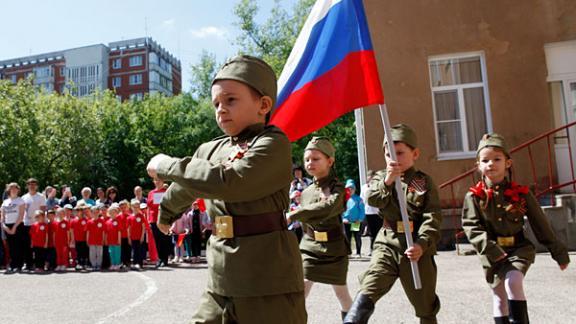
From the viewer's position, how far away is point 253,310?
2.29m

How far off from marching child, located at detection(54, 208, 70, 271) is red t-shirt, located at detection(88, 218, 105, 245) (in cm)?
66

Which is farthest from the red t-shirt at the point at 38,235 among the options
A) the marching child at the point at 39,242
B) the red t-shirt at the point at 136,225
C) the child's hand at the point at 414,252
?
the child's hand at the point at 414,252

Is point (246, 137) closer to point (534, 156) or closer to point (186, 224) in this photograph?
point (186, 224)

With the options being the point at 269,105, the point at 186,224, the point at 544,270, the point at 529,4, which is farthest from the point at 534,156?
the point at 269,105

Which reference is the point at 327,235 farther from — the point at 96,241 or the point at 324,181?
the point at 96,241

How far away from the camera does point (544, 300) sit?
227 inches

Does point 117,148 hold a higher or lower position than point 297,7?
lower

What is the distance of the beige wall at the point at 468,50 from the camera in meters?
12.2

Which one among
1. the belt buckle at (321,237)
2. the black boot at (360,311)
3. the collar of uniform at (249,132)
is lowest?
the black boot at (360,311)

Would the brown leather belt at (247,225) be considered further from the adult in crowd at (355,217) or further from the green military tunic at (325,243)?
the adult in crowd at (355,217)

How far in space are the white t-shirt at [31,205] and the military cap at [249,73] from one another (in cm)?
1126

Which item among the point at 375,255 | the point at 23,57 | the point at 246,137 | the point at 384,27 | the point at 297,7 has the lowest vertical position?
the point at 375,255

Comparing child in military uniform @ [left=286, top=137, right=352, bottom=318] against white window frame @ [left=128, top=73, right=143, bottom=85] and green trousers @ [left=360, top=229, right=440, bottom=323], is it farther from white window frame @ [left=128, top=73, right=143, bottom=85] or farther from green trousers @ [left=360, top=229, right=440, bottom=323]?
white window frame @ [left=128, top=73, right=143, bottom=85]

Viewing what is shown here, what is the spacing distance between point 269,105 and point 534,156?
11.4 metres
